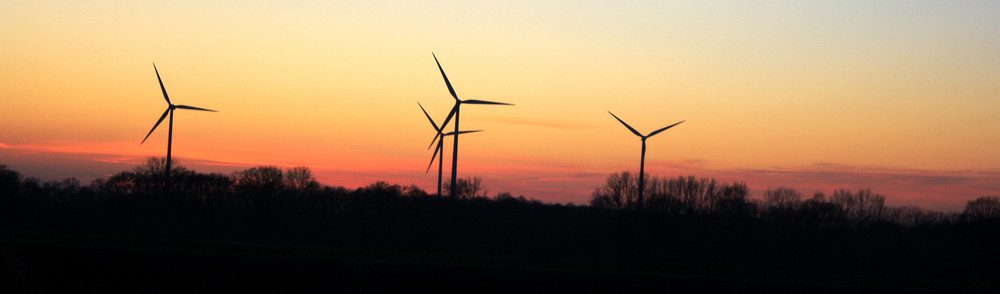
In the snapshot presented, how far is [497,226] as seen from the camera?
98.8m

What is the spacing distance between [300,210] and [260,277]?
71.0 meters

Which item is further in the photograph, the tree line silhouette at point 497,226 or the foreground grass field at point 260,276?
the tree line silhouette at point 497,226

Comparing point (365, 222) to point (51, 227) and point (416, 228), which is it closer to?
point (416, 228)

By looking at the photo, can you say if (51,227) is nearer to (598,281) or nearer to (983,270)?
(598,281)

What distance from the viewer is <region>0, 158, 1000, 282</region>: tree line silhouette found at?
291ft

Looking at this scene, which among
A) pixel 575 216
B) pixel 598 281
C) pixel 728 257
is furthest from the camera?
pixel 575 216

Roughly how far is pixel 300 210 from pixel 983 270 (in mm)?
83082

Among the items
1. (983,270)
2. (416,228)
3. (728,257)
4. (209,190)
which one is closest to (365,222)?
(416,228)

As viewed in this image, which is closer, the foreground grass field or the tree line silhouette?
the foreground grass field

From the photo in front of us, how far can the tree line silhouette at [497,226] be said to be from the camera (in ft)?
291

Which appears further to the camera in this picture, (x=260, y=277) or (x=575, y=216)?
(x=575, y=216)

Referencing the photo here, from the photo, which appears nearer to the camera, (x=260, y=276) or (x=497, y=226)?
(x=260, y=276)

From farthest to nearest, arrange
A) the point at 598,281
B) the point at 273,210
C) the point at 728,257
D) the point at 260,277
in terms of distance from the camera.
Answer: the point at 273,210
the point at 728,257
the point at 598,281
the point at 260,277

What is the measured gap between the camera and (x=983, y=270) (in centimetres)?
9644
